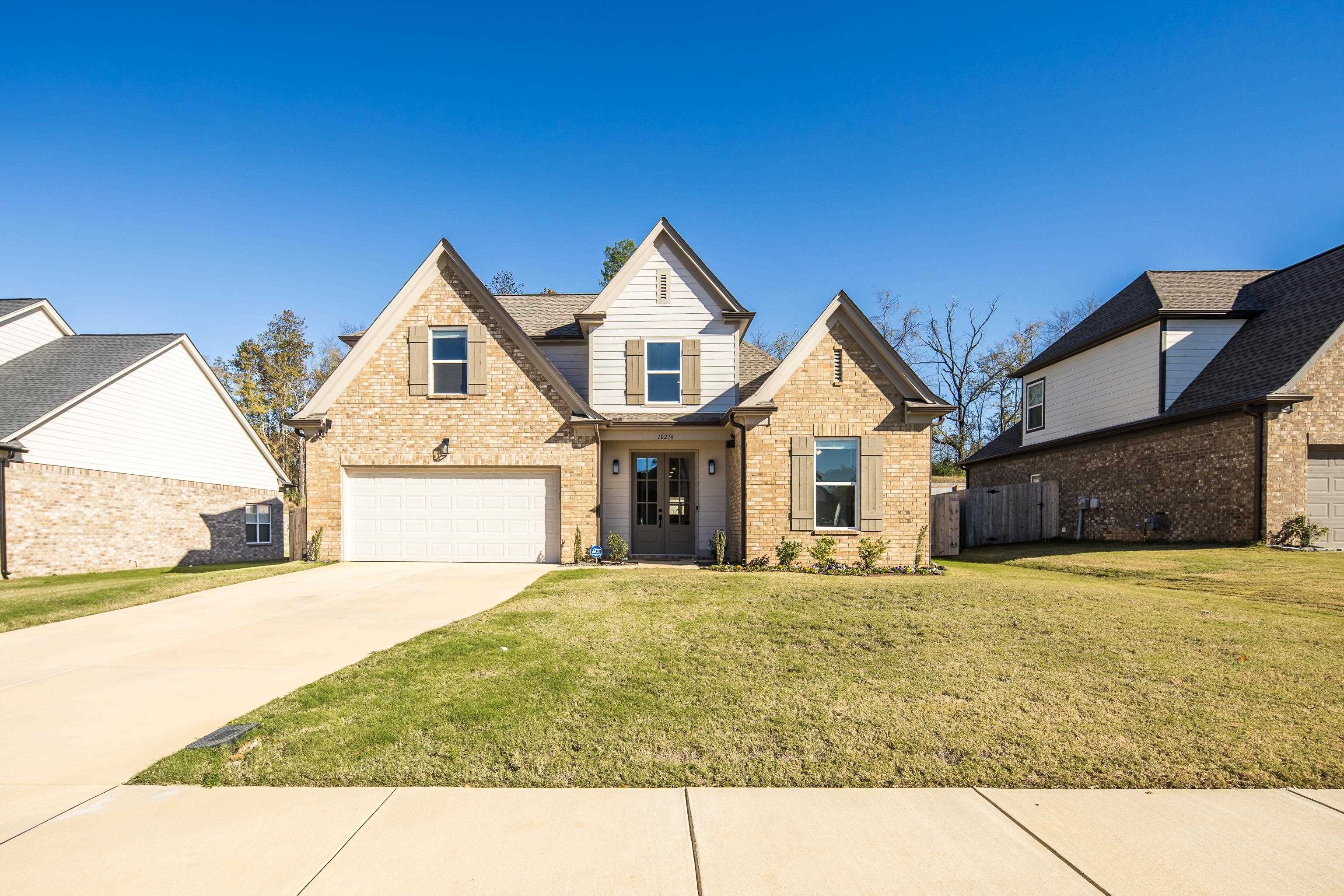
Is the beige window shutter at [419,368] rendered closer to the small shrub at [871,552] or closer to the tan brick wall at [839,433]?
the tan brick wall at [839,433]

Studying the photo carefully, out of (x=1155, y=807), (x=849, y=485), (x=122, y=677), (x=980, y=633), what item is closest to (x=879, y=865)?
(x=1155, y=807)

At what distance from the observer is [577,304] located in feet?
57.2

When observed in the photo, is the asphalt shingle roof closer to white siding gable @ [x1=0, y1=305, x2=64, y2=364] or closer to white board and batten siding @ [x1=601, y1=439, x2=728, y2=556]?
white siding gable @ [x1=0, y1=305, x2=64, y2=364]

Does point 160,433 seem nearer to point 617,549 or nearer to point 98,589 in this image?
point 98,589

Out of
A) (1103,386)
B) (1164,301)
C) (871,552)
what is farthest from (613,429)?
(1164,301)

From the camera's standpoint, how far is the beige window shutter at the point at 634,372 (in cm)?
1482

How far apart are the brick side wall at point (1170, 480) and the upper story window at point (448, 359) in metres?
16.5

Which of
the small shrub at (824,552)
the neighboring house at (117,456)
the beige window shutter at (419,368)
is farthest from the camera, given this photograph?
the neighboring house at (117,456)

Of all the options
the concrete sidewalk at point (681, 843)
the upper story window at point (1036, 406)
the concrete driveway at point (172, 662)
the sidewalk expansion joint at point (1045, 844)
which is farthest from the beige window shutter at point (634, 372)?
the upper story window at point (1036, 406)

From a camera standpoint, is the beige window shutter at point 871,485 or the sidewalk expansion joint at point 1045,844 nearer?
the sidewalk expansion joint at point 1045,844

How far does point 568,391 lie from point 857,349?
6.08 metres

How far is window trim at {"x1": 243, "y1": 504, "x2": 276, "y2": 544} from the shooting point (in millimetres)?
20688

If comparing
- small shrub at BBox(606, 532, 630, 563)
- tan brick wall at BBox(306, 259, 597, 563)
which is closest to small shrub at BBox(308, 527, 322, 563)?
tan brick wall at BBox(306, 259, 597, 563)

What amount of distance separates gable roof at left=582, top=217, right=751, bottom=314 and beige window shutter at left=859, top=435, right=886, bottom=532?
429 centimetres
